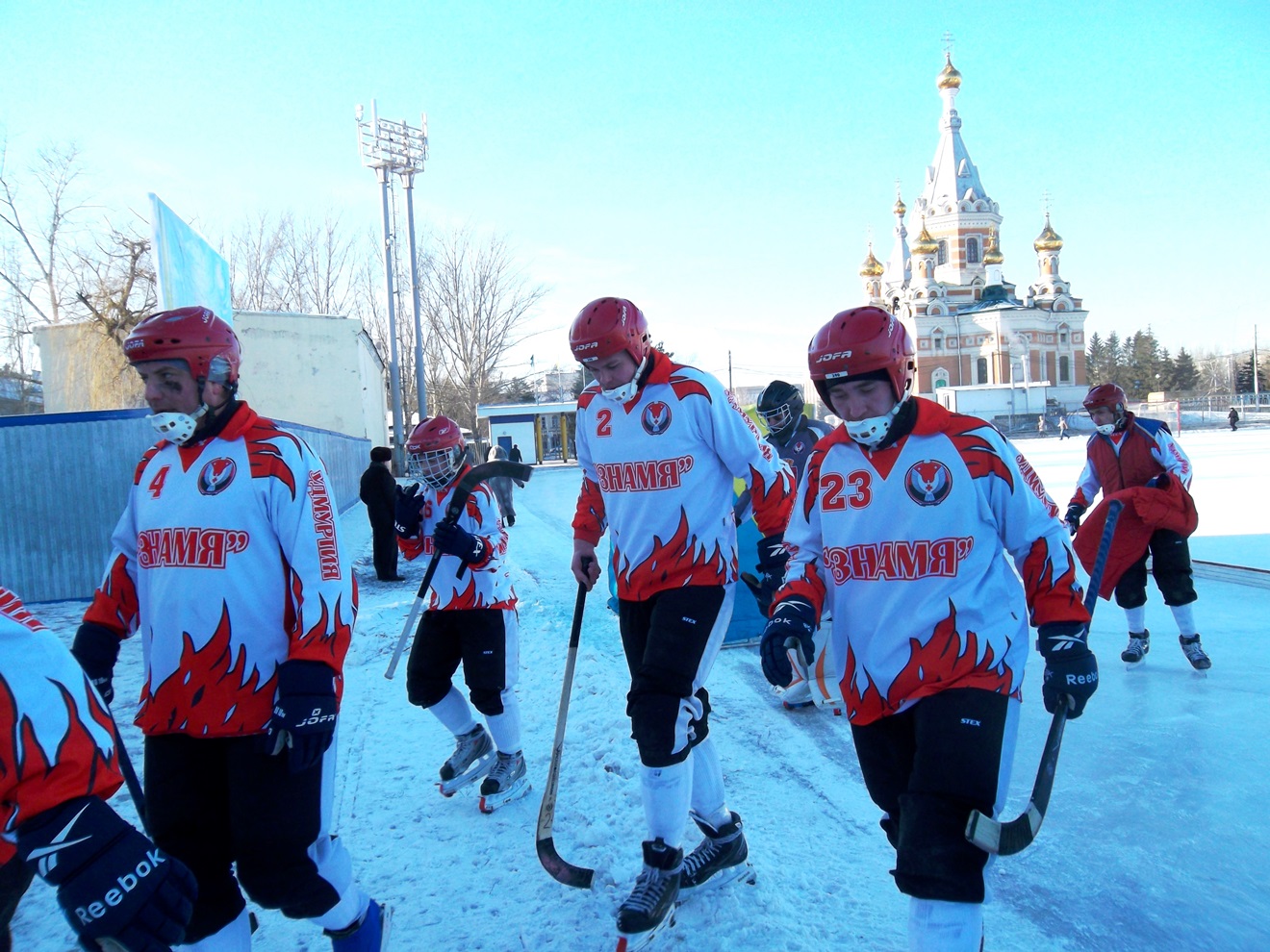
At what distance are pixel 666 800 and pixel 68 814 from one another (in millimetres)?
1989

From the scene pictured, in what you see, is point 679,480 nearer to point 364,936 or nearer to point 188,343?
point 188,343

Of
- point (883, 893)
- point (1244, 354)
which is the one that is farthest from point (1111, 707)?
point (1244, 354)

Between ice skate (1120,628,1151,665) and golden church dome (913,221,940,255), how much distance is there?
241 ft

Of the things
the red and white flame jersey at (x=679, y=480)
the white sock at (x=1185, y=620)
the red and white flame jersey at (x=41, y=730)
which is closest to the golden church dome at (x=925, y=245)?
the white sock at (x=1185, y=620)

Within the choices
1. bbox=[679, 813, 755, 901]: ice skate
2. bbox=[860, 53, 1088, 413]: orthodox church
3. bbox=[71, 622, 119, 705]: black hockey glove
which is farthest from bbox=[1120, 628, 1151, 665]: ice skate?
bbox=[860, 53, 1088, 413]: orthodox church

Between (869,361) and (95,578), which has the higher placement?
(869,361)

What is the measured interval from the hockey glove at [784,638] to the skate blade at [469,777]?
7.31 ft

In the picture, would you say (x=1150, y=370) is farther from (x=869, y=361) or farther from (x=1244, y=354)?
(x=869, y=361)

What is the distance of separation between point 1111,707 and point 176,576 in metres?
5.15

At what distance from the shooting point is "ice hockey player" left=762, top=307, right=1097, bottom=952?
214 cm

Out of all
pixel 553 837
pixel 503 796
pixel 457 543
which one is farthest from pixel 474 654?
pixel 553 837

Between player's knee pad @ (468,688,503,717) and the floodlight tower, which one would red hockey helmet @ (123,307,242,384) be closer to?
player's knee pad @ (468,688,503,717)

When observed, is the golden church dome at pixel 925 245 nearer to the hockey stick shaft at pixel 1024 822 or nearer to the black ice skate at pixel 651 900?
the black ice skate at pixel 651 900

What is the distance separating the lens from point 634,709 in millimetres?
3027
